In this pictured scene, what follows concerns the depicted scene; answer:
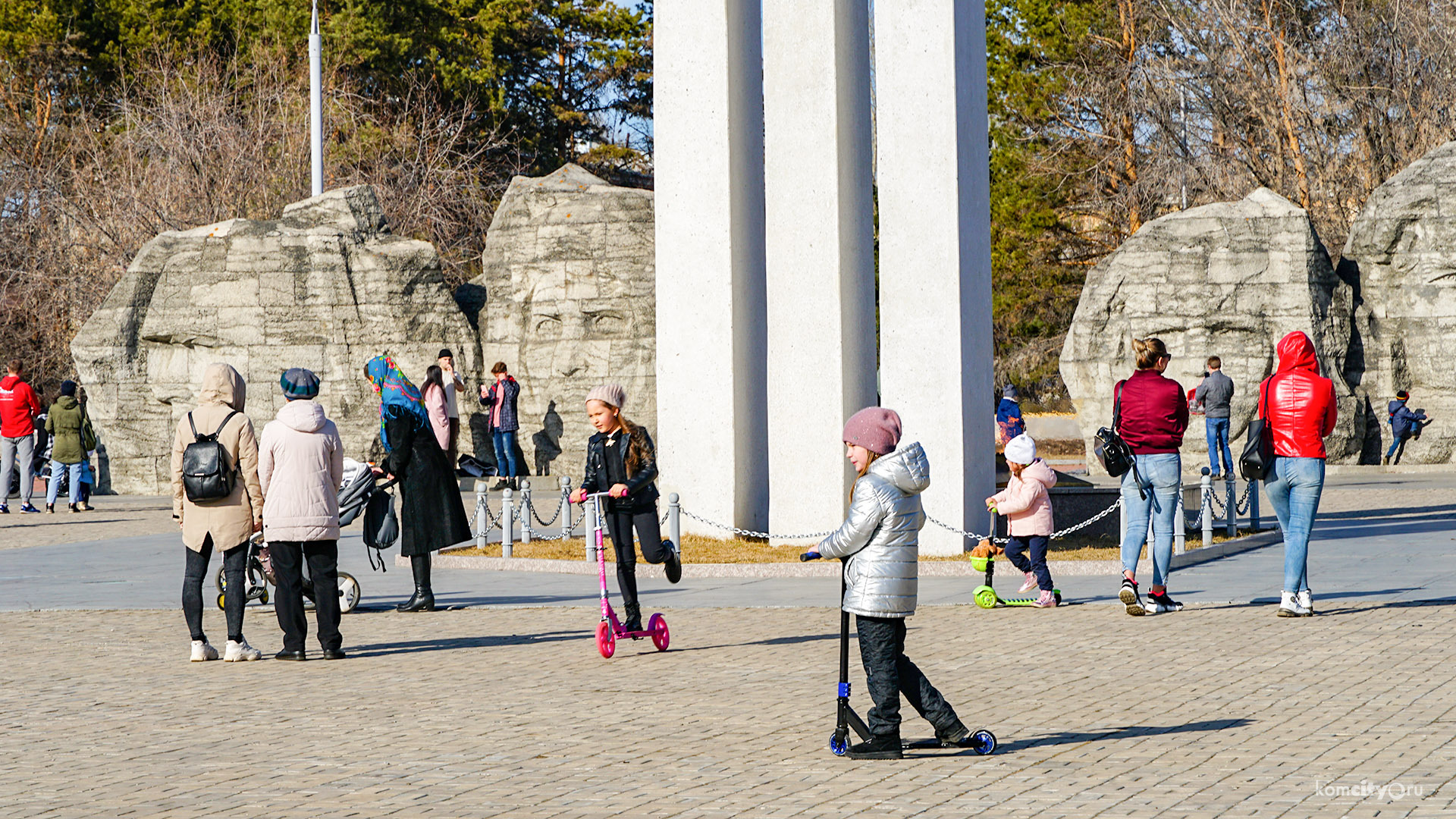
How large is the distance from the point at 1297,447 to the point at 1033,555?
2130 mm

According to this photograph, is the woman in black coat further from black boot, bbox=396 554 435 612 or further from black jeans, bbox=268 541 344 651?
black jeans, bbox=268 541 344 651

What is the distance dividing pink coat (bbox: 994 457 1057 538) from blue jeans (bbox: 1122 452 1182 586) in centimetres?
94

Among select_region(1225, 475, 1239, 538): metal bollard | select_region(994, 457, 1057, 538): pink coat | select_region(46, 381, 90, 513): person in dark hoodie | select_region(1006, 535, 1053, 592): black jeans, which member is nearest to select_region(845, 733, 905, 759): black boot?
select_region(1006, 535, 1053, 592): black jeans

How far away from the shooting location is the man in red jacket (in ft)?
75.8

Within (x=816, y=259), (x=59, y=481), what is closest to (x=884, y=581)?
(x=816, y=259)

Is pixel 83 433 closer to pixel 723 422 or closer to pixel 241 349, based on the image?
pixel 241 349

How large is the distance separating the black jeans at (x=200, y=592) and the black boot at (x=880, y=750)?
4.79 metres

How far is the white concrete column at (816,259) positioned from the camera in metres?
16.2

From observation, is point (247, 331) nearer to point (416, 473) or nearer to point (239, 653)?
point (416, 473)

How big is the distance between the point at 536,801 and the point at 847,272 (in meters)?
10.5

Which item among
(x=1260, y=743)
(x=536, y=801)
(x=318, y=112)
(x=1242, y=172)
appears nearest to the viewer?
(x=536, y=801)

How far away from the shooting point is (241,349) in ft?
92.5

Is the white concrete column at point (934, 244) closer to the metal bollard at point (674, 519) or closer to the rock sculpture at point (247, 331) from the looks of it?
the metal bollard at point (674, 519)

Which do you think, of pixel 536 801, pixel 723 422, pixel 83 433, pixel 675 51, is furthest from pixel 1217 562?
pixel 83 433
